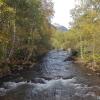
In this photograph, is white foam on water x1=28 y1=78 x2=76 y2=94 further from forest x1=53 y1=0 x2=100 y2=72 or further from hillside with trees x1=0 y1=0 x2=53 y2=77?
forest x1=53 y1=0 x2=100 y2=72

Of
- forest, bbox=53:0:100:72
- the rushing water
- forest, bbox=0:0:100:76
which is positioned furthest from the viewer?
forest, bbox=53:0:100:72

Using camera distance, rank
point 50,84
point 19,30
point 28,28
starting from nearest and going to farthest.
Answer: point 50,84
point 19,30
point 28,28

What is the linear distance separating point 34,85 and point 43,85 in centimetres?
78

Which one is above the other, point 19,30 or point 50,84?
point 19,30

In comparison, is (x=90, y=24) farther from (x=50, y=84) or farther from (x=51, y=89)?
(x=51, y=89)

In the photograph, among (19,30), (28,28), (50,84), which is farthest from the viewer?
(28,28)

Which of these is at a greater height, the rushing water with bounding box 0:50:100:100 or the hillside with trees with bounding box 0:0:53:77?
the hillside with trees with bounding box 0:0:53:77

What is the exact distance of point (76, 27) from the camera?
42656 mm

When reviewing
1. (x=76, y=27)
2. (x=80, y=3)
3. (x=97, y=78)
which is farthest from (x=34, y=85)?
(x=76, y=27)

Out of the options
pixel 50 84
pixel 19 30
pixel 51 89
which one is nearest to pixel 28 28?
pixel 19 30

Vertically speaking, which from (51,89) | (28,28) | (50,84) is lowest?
(51,89)

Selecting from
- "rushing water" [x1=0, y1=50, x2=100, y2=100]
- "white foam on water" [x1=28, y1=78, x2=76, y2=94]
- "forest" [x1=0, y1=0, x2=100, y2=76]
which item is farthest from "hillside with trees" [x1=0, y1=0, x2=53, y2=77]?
"white foam on water" [x1=28, y1=78, x2=76, y2=94]

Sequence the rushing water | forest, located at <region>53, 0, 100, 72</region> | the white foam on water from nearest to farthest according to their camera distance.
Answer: the rushing water → the white foam on water → forest, located at <region>53, 0, 100, 72</region>

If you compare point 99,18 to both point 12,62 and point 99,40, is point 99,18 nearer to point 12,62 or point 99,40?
point 99,40
